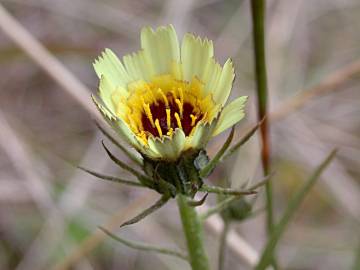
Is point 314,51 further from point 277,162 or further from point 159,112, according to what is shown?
point 159,112

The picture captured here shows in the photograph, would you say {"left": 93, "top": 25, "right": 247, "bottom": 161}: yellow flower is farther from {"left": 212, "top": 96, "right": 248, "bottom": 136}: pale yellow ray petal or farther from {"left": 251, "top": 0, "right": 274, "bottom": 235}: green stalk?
{"left": 251, "top": 0, "right": 274, "bottom": 235}: green stalk

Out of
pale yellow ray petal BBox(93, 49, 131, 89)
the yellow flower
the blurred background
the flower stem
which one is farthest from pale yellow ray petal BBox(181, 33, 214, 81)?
the blurred background

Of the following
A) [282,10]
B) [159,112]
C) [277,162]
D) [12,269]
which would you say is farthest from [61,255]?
[282,10]

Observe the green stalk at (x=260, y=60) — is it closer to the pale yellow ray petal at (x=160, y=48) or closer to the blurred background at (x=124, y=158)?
the pale yellow ray petal at (x=160, y=48)

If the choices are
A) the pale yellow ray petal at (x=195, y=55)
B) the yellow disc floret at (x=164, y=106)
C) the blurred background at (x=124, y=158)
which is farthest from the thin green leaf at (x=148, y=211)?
the blurred background at (x=124, y=158)

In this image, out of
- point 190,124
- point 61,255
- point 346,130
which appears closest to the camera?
point 190,124
